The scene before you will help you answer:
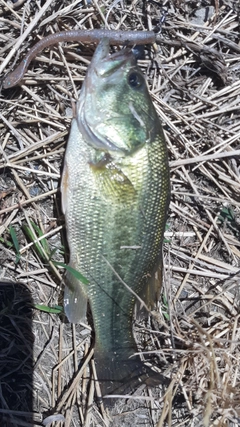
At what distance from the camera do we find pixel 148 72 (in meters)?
3.24

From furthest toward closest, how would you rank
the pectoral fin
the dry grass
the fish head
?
the dry grass
the pectoral fin
the fish head

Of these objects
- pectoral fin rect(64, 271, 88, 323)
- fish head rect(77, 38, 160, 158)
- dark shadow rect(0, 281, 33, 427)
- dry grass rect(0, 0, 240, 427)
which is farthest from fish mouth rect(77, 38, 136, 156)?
dark shadow rect(0, 281, 33, 427)

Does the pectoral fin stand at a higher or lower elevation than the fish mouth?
lower

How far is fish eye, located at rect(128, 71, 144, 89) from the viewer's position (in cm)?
274

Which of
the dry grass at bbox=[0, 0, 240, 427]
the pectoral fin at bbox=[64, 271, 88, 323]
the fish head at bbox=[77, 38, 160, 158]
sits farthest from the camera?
the dry grass at bbox=[0, 0, 240, 427]

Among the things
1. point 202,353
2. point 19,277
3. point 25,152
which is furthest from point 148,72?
point 202,353

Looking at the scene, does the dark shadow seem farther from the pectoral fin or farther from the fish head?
the fish head

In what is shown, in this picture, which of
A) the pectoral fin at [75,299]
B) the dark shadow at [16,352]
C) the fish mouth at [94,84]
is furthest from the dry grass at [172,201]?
the fish mouth at [94,84]

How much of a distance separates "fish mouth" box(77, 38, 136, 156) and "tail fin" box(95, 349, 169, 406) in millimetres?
1201

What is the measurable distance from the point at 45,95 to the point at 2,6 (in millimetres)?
574

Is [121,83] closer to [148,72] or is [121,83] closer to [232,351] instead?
[148,72]

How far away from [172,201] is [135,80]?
0.89 m

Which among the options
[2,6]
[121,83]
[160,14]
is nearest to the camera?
[121,83]

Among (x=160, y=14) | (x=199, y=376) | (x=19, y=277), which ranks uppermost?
(x=160, y=14)
